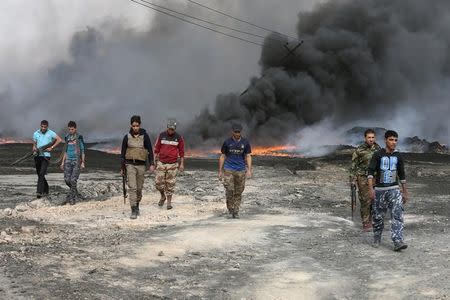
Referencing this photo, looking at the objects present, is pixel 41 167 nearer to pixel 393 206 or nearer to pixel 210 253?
pixel 210 253

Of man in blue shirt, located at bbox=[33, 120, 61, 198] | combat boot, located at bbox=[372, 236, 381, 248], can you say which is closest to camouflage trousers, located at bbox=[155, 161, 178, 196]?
man in blue shirt, located at bbox=[33, 120, 61, 198]

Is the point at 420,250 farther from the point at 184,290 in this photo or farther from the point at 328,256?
the point at 184,290

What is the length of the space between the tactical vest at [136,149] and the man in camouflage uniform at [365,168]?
12.3ft

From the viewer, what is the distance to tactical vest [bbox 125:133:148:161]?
8.98m

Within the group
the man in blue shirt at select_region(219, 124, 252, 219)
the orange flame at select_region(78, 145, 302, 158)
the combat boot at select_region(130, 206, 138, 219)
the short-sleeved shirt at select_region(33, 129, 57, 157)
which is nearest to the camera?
the combat boot at select_region(130, 206, 138, 219)

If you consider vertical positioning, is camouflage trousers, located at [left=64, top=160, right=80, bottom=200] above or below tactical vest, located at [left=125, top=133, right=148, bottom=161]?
below

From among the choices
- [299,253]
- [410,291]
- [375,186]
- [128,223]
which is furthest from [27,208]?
[410,291]

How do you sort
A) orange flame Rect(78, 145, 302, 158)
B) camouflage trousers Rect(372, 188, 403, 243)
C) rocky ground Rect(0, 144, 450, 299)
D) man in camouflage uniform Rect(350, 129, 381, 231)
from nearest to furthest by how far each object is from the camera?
rocky ground Rect(0, 144, 450, 299)
camouflage trousers Rect(372, 188, 403, 243)
man in camouflage uniform Rect(350, 129, 381, 231)
orange flame Rect(78, 145, 302, 158)

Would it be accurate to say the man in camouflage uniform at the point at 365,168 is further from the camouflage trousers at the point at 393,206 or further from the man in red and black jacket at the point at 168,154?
the man in red and black jacket at the point at 168,154

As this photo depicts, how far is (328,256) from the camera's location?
259 inches

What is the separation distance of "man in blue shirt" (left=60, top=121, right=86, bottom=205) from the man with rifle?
1.83 metres

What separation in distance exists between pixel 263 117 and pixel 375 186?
41093 mm

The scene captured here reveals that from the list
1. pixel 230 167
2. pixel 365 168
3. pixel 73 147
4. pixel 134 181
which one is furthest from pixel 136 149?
pixel 365 168

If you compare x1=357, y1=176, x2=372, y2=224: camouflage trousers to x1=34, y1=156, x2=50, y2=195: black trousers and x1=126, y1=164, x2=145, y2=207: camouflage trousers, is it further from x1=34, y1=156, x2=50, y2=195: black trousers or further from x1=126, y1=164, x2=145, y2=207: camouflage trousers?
x1=34, y1=156, x2=50, y2=195: black trousers
